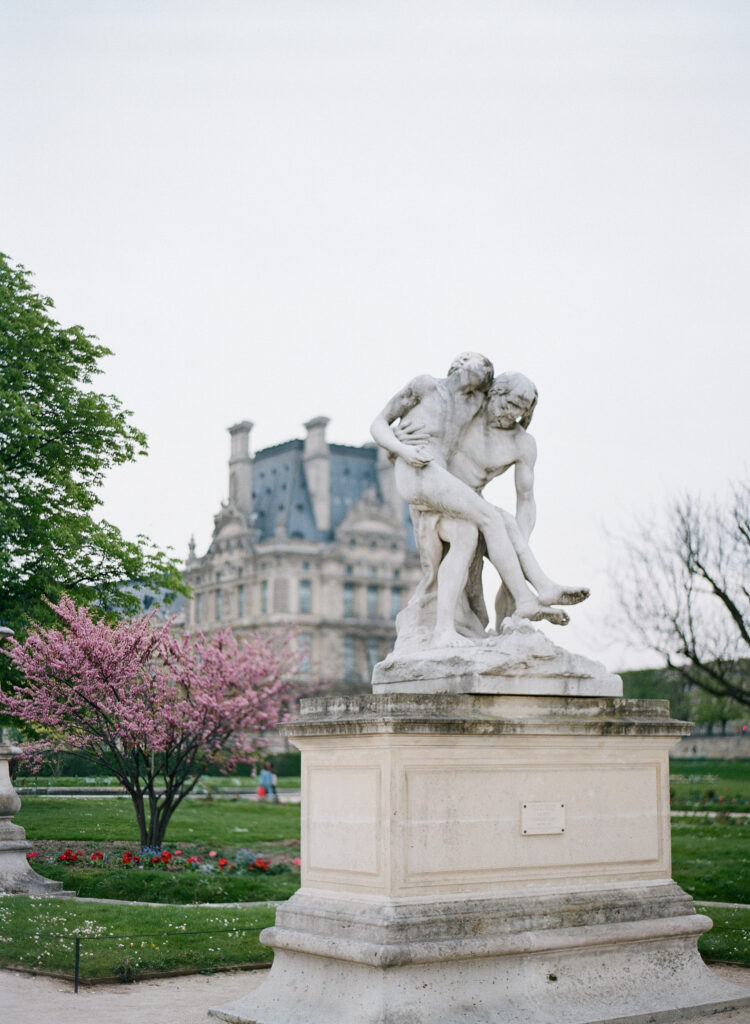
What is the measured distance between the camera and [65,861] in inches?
686

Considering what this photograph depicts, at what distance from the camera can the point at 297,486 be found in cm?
9806

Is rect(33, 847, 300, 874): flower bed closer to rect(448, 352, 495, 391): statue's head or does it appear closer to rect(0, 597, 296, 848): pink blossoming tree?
rect(0, 597, 296, 848): pink blossoming tree

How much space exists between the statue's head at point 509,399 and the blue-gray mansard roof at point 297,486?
8637cm

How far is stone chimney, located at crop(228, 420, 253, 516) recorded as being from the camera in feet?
317

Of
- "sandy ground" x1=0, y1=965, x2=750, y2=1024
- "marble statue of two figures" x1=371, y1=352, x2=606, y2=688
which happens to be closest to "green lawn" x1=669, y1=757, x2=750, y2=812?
"sandy ground" x1=0, y1=965, x2=750, y2=1024

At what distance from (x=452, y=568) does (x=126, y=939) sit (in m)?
4.72

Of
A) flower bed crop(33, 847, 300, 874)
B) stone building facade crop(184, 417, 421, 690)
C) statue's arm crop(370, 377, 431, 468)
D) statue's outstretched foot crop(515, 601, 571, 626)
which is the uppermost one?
stone building facade crop(184, 417, 421, 690)

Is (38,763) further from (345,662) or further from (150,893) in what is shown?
(345,662)

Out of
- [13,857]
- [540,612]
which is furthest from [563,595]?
[13,857]

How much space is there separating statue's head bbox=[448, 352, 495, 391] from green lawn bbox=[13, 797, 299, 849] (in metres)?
12.6

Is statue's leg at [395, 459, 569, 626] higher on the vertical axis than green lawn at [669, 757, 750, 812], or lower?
higher

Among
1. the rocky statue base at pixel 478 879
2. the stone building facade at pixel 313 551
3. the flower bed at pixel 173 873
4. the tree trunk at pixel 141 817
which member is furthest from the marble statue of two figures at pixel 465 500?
the stone building facade at pixel 313 551

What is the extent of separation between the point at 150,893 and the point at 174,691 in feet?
14.8

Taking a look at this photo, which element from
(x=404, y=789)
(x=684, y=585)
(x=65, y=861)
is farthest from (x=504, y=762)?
(x=684, y=585)
